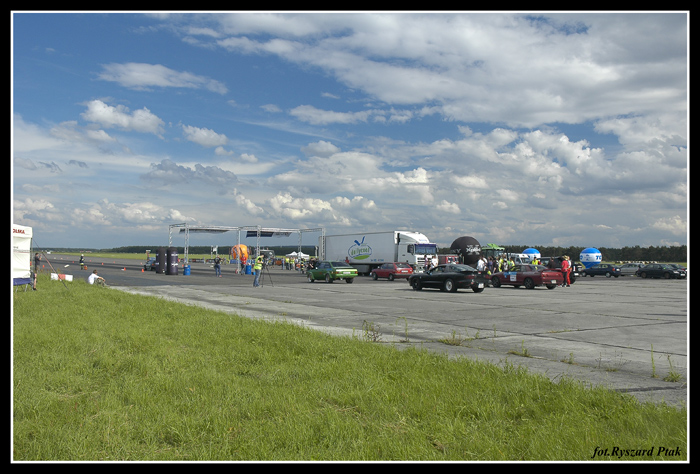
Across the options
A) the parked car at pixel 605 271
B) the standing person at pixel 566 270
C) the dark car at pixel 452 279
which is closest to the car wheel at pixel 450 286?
the dark car at pixel 452 279

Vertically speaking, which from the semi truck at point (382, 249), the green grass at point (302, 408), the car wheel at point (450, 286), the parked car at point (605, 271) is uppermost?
the semi truck at point (382, 249)

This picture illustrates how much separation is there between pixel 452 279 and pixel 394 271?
A: 13.5 metres

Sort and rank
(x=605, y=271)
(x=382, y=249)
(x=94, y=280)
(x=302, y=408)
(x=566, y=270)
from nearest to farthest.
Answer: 1. (x=302, y=408)
2. (x=94, y=280)
3. (x=566, y=270)
4. (x=382, y=249)
5. (x=605, y=271)

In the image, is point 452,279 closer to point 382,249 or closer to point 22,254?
point 22,254

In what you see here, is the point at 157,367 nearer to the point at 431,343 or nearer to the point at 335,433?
the point at 335,433

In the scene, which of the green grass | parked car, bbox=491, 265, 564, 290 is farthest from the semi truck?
the green grass

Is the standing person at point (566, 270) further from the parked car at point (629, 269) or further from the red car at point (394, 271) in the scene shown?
the parked car at point (629, 269)

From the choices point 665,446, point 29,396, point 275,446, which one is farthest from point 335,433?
point 29,396

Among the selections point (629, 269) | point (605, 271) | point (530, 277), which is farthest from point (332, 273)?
point (629, 269)

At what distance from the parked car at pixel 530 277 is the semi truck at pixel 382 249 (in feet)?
43.2

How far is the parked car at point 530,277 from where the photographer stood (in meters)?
29.4

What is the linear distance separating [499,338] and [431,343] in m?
1.72

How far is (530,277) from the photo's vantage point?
97.6 feet

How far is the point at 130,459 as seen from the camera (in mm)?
4734
